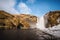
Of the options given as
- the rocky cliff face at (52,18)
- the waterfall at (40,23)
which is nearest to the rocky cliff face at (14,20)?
the waterfall at (40,23)

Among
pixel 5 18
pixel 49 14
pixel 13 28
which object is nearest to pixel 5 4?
pixel 5 18

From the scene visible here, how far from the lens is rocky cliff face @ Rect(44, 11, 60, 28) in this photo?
3.26 meters

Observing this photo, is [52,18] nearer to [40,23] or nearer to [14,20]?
[40,23]

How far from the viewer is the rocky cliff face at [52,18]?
3.26m

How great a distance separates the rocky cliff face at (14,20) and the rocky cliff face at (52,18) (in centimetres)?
28

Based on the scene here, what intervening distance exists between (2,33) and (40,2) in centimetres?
111

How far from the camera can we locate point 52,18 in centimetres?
329

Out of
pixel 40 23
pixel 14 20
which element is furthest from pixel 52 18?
pixel 14 20

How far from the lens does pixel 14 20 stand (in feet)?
10.6

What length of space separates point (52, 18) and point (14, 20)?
2.88 feet

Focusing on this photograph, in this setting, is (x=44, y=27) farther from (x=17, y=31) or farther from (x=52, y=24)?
(x=17, y=31)

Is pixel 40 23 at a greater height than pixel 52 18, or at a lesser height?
lesser

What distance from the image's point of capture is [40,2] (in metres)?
3.27

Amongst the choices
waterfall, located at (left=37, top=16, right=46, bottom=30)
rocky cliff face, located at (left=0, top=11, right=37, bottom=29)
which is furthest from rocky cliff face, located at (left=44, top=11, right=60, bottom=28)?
rocky cliff face, located at (left=0, top=11, right=37, bottom=29)
